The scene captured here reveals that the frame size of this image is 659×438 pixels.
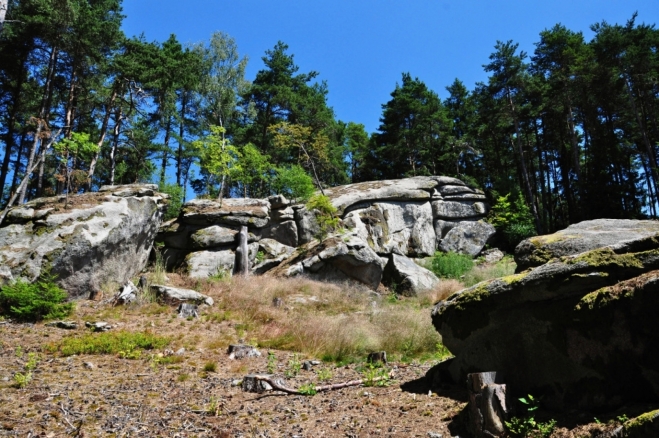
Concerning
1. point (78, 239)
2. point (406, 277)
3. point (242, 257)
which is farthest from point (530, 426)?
point (242, 257)

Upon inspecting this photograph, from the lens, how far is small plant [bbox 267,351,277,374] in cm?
670

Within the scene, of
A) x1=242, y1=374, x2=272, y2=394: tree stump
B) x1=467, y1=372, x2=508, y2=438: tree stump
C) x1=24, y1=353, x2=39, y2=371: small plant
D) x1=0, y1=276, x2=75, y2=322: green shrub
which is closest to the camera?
x1=467, y1=372, x2=508, y2=438: tree stump

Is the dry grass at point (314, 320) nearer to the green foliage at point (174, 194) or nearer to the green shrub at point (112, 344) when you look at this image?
Result: the green shrub at point (112, 344)

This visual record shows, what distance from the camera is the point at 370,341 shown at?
8.09 m

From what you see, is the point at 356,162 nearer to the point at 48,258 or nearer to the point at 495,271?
the point at 495,271

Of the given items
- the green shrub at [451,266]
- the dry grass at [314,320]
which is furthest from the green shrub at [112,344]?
the green shrub at [451,266]

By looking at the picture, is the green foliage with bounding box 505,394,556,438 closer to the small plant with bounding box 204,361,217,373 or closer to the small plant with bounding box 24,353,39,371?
the small plant with bounding box 204,361,217,373

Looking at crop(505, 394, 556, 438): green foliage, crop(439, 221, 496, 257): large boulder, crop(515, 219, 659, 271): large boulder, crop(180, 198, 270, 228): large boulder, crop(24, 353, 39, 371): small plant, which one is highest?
crop(180, 198, 270, 228): large boulder

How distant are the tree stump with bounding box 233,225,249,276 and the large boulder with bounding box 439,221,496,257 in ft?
45.2

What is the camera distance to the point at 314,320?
31.5 ft

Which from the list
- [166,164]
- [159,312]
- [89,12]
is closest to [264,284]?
[159,312]

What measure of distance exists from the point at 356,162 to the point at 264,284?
29883 millimetres

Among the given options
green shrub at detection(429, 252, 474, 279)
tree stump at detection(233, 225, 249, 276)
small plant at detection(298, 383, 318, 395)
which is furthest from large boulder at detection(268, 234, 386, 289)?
small plant at detection(298, 383, 318, 395)

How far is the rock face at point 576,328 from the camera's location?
3568 mm
